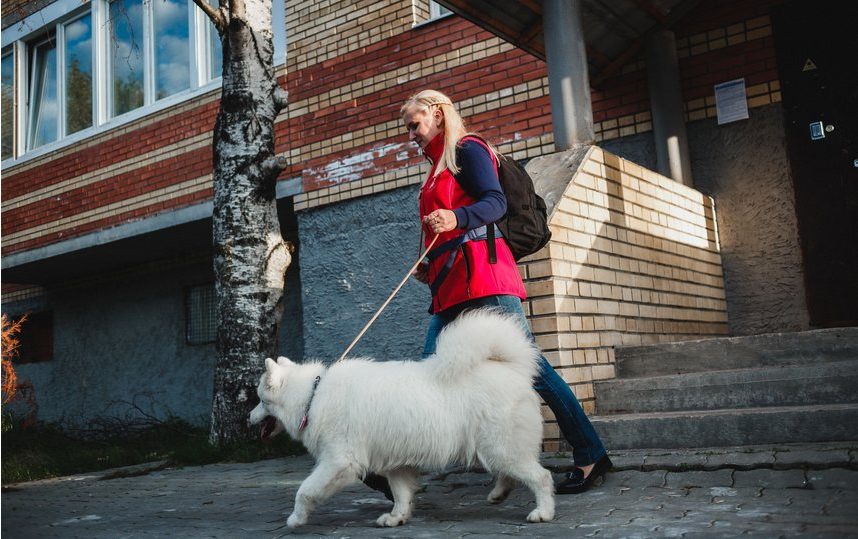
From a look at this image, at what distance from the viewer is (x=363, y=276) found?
27.3 feet

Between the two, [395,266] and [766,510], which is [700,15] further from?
[766,510]

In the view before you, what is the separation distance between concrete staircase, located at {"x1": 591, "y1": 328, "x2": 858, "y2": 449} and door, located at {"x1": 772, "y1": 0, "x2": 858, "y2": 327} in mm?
1409

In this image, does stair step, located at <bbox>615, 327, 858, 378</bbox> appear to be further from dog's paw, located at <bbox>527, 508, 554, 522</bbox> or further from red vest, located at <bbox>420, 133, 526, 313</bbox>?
dog's paw, located at <bbox>527, 508, 554, 522</bbox>

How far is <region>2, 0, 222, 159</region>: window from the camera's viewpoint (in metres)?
10.6

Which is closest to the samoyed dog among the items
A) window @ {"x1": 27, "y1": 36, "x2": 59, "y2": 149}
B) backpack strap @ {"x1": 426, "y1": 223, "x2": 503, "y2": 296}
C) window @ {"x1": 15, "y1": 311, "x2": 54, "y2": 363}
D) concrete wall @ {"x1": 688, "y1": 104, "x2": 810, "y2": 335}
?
backpack strap @ {"x1": 426, "y1": 223, "x2": 503, "y2": 296}

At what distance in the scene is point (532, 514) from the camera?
3297 mm

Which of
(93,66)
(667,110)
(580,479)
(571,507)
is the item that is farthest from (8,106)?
(571,507)

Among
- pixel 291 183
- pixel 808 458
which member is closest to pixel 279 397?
pixel 808 458

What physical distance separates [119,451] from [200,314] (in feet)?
13.1

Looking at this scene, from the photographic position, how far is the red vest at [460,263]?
3.55 m

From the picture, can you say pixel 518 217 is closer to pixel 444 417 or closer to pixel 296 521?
pixel 444 417

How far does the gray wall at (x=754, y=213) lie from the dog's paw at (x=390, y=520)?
4073 millimetres

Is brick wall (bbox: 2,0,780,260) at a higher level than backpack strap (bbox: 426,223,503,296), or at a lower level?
higher

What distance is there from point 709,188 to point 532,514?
4312mm
